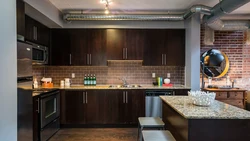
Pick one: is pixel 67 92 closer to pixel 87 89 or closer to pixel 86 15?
pixel 87 89

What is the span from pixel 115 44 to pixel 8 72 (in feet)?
9.66

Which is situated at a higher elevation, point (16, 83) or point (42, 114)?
point (16, 83)

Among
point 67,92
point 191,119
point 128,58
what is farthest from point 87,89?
point 191,119

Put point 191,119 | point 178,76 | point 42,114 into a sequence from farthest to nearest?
point 178,76 < point 42,114 < point 191,119

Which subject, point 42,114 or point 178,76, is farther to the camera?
point 178,76

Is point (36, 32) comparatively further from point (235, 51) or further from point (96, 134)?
point (235, 51)

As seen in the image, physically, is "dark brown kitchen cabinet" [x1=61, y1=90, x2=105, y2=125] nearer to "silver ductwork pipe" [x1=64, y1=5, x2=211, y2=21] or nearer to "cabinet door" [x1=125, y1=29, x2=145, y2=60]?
"cabinet door" [x1=125, y1=29, x2=145, y2=60]

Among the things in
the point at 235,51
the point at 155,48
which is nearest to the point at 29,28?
the point at 155,48

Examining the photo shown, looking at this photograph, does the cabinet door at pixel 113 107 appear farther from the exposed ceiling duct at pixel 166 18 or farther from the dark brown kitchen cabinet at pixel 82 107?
the exposed ceiling duct at pixel 166 18

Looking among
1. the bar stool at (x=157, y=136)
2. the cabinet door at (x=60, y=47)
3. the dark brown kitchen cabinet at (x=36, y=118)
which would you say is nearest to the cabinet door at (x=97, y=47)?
the cabinet door at (x=60, y=47)

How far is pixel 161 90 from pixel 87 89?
1.66 m

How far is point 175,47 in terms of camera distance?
503 cm

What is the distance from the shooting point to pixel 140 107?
15.4 ft

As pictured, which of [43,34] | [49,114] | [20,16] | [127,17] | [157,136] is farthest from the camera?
[127,17]
